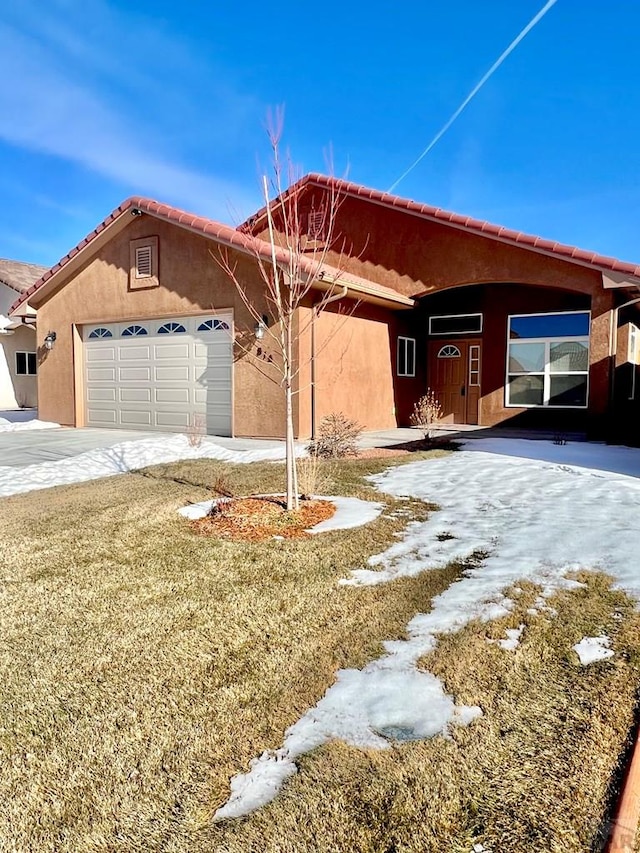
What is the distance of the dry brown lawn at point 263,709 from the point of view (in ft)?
5.96

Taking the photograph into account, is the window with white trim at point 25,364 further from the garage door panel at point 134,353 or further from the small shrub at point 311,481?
the small shrub at point 311,481

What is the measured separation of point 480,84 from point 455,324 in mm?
6028

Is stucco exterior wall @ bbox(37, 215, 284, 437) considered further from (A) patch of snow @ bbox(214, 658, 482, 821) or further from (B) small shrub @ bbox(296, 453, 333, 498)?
(A) patch of snow @ bbox(214, 658, 482, 821)

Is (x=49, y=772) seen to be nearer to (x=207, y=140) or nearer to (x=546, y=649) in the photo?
(x=546, y=649)

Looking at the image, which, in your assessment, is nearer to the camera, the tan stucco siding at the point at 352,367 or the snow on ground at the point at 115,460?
the snow on ground at the point at 115,460

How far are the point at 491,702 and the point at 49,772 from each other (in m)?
1.81

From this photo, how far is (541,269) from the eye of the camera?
11234 millimetres

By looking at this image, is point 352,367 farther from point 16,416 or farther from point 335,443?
point 16,416

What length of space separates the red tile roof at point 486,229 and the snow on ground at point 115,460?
384 centimetres

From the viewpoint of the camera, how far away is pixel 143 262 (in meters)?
13.5

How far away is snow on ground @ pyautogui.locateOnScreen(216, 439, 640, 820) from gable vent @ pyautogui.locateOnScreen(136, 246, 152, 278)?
8657 mm

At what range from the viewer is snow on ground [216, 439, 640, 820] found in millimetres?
2318

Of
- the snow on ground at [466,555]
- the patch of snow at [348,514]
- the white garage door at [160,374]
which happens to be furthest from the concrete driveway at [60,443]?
the patch of snow at [348,514]

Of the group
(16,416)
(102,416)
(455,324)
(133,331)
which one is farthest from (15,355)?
(455,324)
